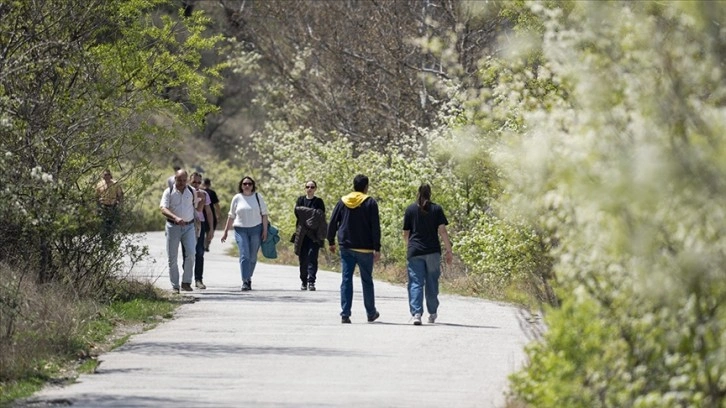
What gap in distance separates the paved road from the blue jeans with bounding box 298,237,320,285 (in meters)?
2.59

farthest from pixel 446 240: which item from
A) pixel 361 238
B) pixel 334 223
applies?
pixel 334 223

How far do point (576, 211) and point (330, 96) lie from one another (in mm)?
33364

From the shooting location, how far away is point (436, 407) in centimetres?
1255

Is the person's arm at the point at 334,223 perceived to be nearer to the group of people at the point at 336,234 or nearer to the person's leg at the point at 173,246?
the group of people at the point at 336,234

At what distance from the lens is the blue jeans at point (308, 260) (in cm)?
2745

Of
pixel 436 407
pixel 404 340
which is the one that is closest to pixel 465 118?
pixel 404 340

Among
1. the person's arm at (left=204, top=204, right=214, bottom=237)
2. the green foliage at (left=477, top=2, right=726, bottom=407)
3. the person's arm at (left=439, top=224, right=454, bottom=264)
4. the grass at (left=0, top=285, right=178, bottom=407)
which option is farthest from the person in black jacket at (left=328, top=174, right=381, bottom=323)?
the green foliage at (left=477, top=2, right=726, bottom=407)

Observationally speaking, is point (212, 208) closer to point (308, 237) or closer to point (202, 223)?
point (202, 223)

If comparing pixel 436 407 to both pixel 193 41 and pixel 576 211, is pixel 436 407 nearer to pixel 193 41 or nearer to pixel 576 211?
pixel 576 211

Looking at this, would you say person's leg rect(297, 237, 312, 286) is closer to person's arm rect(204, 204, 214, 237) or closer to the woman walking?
person's arm rect(204, 204, 214, 237)

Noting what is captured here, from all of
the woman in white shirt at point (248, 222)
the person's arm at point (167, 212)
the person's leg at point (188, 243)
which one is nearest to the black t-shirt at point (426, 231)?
the person's arm at point (167, 212)

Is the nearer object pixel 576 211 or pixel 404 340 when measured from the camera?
pixel 576 211

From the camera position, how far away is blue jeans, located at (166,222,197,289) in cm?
2547

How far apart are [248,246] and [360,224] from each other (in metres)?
6.44
